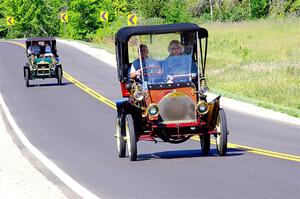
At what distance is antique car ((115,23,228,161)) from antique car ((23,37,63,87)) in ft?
69.6

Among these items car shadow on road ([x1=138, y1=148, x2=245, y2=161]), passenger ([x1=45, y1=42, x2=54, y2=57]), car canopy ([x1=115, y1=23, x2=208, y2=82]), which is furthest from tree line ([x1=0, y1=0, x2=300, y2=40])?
car canopy ([x1=115, y1=23, x2=208, y2=82])

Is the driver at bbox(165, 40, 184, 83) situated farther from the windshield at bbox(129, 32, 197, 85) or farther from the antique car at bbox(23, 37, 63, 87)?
the antique car at bbox(23, 37, 63, 87)

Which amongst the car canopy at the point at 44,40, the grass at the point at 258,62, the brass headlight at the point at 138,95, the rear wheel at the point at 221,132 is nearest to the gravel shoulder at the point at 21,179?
the brass headlight at the point at 138,95

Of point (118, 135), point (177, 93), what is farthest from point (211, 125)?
point (118, 135)

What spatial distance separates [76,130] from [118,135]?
6610 millimetres

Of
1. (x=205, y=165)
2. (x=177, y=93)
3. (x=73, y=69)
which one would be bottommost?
(x=73, y=69)

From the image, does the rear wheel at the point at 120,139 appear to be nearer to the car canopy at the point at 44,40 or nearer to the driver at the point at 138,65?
the driver at the point at 138,65

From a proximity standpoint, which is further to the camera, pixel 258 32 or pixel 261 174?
pixel 258 32

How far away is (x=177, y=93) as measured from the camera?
1380 centimetres

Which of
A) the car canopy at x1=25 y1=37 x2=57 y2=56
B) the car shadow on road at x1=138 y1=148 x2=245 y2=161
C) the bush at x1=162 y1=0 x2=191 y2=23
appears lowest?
the bush at x1=162 y1=0 x2=191 y2=23

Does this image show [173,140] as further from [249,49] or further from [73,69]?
[249,49]

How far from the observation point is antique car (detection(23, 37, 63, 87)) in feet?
118

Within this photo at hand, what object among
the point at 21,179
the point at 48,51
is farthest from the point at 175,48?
the point at 48,51

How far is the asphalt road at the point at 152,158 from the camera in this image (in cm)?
1045
